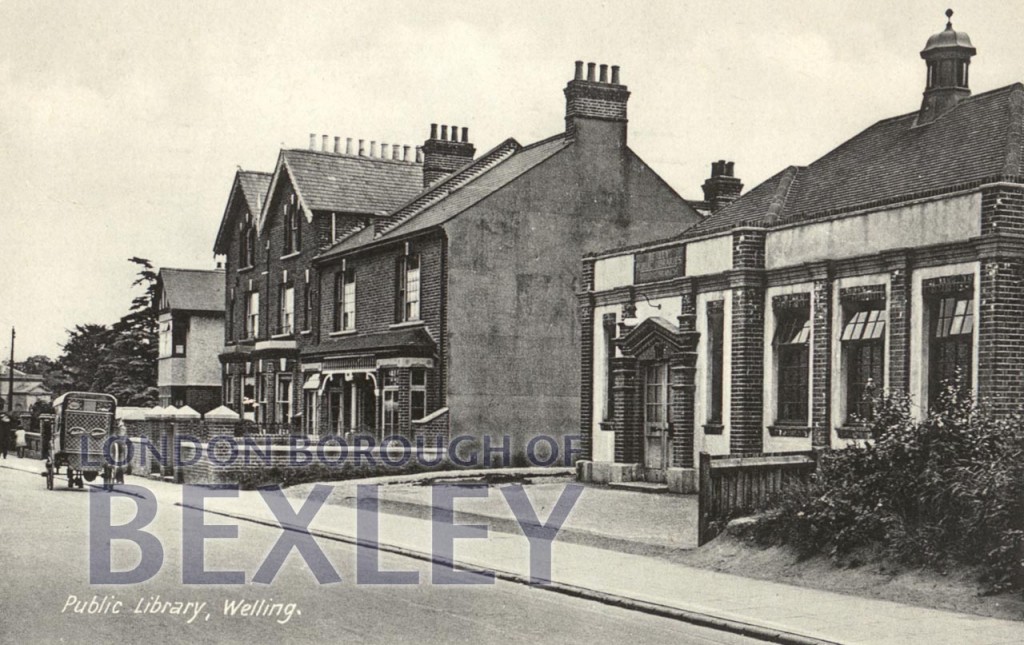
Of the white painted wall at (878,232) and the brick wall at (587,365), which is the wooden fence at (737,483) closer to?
the white painted wall at (878,232)

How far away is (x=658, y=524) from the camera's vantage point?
1858 centimetres

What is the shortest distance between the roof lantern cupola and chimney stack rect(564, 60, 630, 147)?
35.5 feet

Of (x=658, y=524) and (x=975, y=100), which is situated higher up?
(x=975, y=100)

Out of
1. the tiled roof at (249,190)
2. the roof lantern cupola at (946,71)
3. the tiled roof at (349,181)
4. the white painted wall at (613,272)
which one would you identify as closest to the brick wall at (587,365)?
the white painted wall at (613,272)

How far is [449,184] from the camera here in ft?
129

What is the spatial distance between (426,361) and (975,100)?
1578 centimetres

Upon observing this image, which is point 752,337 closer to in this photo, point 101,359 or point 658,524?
point 658,524

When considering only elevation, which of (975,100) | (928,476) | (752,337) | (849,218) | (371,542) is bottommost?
(371,542)

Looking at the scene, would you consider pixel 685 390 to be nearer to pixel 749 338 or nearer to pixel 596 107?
pixel 749 338

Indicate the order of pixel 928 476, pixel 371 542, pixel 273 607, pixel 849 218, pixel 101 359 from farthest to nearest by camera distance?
pixel 101 359, pixel 849 218, pixel 371 542, pixel 928 476, pixel 273 607

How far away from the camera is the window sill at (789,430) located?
2155cm

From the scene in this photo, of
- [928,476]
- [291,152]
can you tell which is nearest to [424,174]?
[291,152]

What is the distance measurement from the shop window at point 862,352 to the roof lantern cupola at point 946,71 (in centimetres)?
605

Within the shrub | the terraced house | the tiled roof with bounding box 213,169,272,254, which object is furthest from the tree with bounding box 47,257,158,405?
the shrub
